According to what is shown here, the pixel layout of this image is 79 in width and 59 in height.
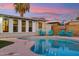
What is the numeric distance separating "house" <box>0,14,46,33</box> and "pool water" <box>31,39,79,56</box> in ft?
0.90

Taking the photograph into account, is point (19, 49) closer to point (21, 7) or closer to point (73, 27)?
point (21, 7)

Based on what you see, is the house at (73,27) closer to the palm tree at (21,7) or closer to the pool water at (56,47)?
the pool water at (56,47)

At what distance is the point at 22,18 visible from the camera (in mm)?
3754

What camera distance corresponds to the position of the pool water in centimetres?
364

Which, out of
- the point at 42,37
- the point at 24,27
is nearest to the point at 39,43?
the point at 42,37

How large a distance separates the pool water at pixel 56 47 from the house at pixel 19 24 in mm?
273

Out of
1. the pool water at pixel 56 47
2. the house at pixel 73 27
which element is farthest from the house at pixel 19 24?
the house at pixel 73 27

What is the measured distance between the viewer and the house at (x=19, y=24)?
3.74 meters

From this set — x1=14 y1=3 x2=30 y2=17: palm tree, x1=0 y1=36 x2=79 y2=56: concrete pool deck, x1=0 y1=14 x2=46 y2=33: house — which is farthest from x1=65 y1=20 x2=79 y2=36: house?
x1=14 y1=3 x2=30 y2=17: palm tree

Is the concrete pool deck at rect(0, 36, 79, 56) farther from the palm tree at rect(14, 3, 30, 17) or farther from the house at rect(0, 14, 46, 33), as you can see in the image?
the palm tree at rect(14, 3, 30, 17)

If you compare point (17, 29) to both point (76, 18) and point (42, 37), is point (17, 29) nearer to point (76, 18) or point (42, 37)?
point (42, 37)

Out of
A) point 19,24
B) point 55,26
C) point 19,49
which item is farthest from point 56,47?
point 19,24

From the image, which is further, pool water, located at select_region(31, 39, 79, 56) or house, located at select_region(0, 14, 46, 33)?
house, located at select_region(0, 14, 46, 33)

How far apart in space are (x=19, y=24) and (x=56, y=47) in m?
0.74
